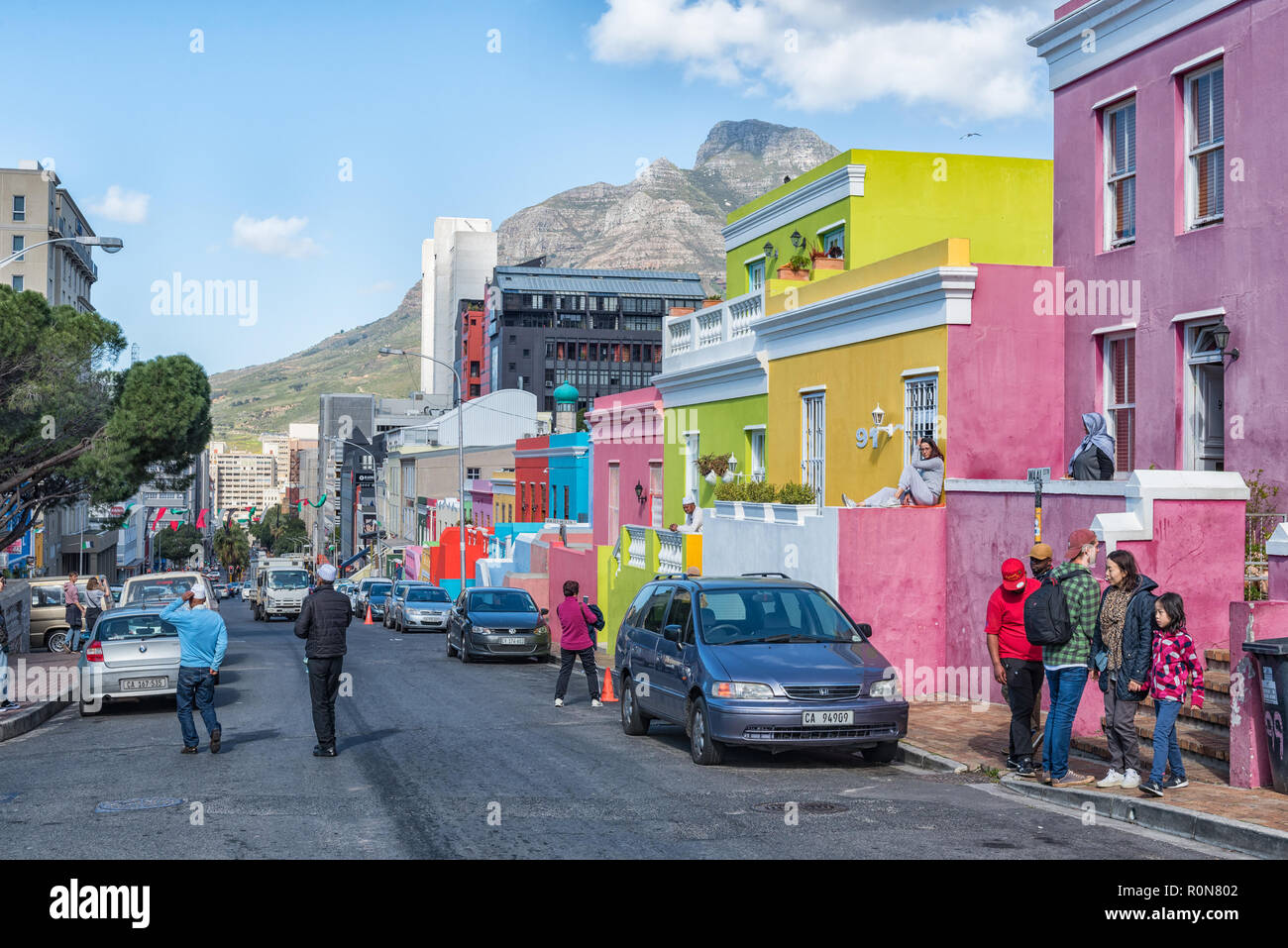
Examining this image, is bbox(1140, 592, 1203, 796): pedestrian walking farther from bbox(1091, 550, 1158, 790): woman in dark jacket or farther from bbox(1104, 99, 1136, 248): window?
bbox(1104, 99, 1136, 248): window

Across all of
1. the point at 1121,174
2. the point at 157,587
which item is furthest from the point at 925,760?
the point at 157,587

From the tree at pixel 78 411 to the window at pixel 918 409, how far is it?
21.3 metres

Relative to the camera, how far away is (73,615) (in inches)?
1243

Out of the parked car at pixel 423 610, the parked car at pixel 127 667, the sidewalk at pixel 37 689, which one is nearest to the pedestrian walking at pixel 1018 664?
the parked car at pixel 127 667

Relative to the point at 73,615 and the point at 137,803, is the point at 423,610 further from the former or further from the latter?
the point at 137,803

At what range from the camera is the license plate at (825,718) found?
1112 cm

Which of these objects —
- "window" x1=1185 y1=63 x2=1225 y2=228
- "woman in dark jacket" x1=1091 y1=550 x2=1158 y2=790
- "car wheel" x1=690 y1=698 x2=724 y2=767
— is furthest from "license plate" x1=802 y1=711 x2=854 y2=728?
"window" x1=1185 y1=63 x2=1225 y2=228

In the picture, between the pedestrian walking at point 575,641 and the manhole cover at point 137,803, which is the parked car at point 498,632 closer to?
the pedestrian walking at point 575,641

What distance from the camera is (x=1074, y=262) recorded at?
1675cm

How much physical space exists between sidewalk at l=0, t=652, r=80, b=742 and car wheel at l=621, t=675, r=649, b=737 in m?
7.58

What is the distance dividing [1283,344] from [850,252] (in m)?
9.29
